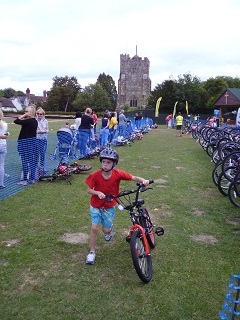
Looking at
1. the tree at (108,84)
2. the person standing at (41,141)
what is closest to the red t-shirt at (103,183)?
the person standing at (41,141)

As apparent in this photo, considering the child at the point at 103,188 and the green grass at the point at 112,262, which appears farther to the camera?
the child at the point at 103,188

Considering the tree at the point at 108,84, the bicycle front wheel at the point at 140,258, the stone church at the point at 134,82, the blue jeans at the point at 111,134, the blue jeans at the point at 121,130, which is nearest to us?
the bicycle front wheel at the point at 140,258

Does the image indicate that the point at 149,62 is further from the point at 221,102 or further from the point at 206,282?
the point at 206,282

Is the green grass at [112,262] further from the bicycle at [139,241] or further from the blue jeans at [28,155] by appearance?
the blue jeans at [28,155]

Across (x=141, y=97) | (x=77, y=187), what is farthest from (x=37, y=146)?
(x=141, y=97)

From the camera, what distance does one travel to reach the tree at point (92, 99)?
7688 centimetres

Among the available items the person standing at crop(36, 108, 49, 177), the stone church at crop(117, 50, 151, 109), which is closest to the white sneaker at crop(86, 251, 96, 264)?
the person standing at crop(36, 108, 49, 177)

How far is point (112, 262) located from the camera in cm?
433

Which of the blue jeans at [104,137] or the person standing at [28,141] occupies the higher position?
the person standing at [28,141]

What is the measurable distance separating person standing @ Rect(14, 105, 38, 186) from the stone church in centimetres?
7735

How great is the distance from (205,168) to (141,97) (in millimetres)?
76343

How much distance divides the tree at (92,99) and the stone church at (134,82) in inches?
271

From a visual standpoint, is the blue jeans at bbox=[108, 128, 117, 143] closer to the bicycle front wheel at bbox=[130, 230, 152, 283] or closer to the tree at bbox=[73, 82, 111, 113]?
the bicycle front wheel at bbox=[130, 230, 152, 283]

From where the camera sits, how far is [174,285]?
12.4ft
